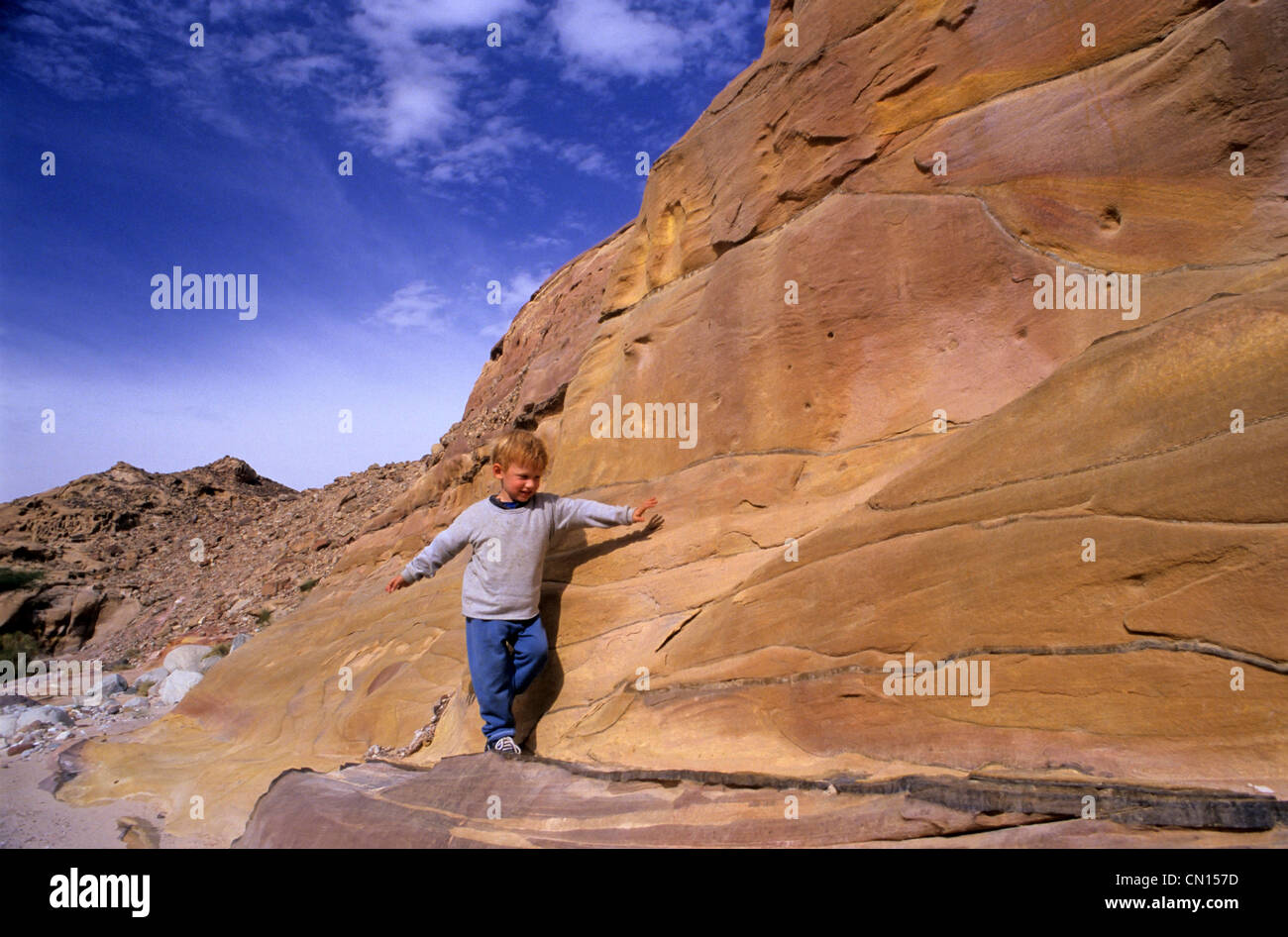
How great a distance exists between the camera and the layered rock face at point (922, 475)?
2.54 m

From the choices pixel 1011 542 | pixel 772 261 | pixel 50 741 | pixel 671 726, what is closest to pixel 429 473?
pixel 50 741

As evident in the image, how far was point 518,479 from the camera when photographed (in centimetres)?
410

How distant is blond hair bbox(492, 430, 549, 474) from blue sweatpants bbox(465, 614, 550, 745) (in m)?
0.80

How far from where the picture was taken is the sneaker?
3662 mm

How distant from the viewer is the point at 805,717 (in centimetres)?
320

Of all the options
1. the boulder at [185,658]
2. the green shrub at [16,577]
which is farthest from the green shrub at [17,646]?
the boulder at [185,658]

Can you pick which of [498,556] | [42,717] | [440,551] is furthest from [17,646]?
[498,556]

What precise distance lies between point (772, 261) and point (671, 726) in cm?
304

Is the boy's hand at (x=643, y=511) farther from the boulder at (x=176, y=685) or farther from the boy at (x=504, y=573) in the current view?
the boulder at (x=176, y=685)

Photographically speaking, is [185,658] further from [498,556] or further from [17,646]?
[498,556]

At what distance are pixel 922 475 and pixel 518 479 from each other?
198cm

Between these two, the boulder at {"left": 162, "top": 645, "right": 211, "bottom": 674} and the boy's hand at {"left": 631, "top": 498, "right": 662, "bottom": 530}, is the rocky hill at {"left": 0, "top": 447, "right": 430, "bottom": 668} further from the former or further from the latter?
the boy's hand at {"left": 631, "top": 498, "right": 662, "bottom": 530}

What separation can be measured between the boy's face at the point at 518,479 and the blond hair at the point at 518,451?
2cm

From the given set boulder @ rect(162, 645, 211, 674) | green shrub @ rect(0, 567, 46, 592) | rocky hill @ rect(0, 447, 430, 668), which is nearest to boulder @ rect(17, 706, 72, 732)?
boulder @ rect(162, 645, 211, 674)
